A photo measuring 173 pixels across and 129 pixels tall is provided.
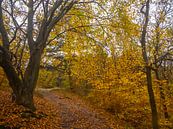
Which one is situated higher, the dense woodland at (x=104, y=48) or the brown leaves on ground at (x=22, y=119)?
the dense woodland at (x=104, y=48)

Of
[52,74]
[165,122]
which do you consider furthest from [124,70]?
[52,74]

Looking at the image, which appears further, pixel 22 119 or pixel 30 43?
pixel 30 43

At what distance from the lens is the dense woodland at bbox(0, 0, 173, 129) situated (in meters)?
12.9

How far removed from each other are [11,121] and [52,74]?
29787 mm

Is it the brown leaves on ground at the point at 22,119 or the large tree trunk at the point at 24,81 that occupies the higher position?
the large tree trunk at the point at 24,81

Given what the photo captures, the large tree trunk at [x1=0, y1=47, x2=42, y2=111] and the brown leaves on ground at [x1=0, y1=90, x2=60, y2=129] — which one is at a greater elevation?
the large tree trunk at [x1=0, y1=47, x2=42, y2=111]

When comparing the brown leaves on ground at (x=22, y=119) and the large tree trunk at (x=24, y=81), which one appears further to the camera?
the large tree trunk at (x=24, y=81)

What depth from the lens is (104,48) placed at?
13555 millimetres

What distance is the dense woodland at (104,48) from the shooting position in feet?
42.4

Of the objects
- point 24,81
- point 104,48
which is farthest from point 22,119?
point 104,48

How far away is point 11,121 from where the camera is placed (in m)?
10.5

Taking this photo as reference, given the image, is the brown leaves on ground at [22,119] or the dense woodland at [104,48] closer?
the brown leaves on ground at [22,119]

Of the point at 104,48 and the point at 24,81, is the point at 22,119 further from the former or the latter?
the point at 104,48

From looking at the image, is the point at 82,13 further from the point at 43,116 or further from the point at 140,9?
the point at 43,116
